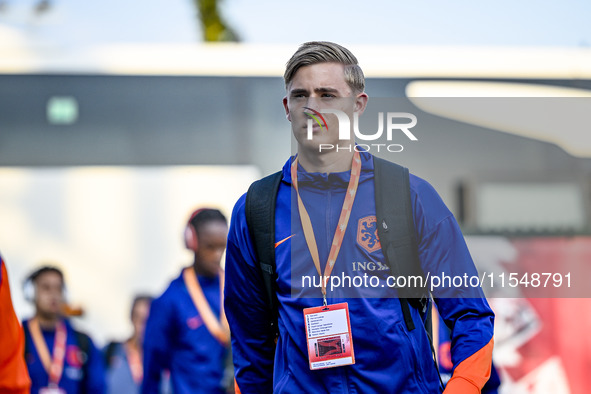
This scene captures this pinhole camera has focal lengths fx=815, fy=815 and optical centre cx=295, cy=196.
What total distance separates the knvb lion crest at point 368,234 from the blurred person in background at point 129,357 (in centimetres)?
510

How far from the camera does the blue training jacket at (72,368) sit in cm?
721

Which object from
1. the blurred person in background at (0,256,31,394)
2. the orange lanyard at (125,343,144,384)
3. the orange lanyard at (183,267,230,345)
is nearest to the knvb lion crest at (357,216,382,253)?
the blurred person in background at (0,256,31,394)

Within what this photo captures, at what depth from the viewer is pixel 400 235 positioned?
2.78 m

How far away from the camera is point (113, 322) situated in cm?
779

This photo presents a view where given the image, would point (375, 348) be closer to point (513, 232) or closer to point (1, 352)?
point (1, 352)

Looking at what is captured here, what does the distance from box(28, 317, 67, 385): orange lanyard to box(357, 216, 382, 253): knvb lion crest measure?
523 cm

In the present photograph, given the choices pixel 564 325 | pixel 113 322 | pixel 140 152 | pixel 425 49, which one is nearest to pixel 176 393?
pixel 113 322

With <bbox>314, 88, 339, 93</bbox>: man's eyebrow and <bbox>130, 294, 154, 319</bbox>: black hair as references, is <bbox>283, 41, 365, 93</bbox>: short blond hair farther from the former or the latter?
<bbox>130, 294, 154, 319</bbox>: black hair

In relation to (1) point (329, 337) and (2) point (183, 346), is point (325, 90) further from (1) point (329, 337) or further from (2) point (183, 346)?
(2) point (183, 346)

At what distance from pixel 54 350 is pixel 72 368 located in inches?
9.0

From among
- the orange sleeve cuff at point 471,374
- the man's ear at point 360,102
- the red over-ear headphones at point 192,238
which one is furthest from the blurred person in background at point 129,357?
the orange sleeve cuff at point 471,374

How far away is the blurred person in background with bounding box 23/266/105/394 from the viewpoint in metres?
7.24

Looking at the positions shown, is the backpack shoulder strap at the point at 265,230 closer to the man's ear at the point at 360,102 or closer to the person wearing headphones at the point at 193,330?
the man's ear at the point at 360,102

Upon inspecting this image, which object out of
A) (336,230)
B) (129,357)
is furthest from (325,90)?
(129,357)
